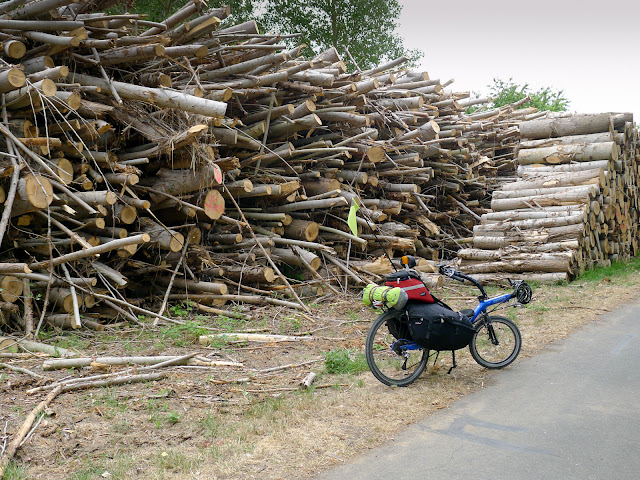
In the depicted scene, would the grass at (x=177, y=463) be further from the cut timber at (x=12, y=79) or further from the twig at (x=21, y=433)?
the cut timber at (x=12, y=79)

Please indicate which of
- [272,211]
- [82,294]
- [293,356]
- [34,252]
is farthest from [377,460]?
[272,211]

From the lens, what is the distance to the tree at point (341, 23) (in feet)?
90.2

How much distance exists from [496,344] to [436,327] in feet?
3.06

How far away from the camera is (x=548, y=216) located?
11328 mm

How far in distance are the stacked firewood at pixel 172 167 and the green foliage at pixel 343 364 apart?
2228mm

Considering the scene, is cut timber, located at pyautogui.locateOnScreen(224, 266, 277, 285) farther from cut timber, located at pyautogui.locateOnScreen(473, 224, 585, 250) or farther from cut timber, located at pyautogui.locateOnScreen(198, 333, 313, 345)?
cut timber, located at pyautogui.locateOnScreen(473, 224, 585, 250)

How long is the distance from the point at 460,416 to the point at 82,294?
4542 mm

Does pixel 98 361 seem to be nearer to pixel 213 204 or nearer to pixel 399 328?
pixel 399 328

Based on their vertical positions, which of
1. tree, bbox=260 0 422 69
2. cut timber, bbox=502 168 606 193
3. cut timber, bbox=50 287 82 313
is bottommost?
cut timber, bbox=50 287 82 313

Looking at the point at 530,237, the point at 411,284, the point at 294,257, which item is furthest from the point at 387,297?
the point at 530,237

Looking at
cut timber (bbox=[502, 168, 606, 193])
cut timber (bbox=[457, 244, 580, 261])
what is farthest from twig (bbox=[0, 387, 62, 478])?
cut timber (bbox=[502, 168, 606, 193])

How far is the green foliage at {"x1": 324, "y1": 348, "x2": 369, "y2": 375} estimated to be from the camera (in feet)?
18.1

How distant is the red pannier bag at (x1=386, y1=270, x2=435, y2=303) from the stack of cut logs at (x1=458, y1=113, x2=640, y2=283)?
5.82 m

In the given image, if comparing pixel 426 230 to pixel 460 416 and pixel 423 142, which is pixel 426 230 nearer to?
pixel 423 142
